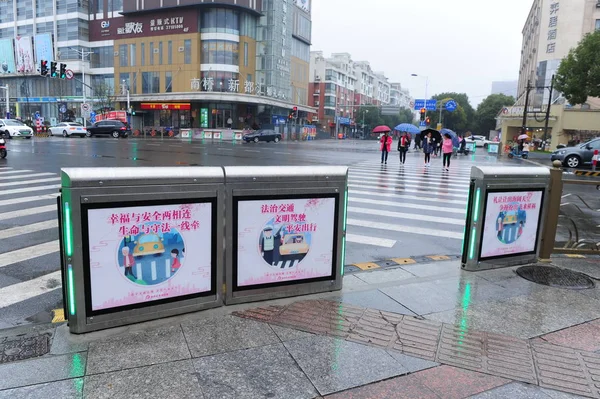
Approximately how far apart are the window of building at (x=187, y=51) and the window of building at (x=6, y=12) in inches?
1412

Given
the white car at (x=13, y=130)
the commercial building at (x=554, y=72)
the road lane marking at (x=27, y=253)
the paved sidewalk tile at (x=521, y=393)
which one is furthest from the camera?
the commercial building at (x=554, y=72)

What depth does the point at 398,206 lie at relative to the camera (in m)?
10.9

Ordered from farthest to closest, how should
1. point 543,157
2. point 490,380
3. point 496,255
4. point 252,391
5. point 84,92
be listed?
point 84,92 → point 543,157 → point 496,255 → point 490,380 → point 252,391

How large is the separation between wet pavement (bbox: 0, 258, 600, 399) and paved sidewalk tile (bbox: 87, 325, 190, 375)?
0.01 meters

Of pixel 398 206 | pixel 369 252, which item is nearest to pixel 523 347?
pixel 369 252

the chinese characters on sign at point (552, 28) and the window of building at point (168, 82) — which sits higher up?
the chinese characters on sign at point (552, 28)

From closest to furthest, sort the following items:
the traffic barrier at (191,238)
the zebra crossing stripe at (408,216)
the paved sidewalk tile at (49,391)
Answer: the paved sidewalk tile at (49,391), the traffic barrier at (191,238), the zebra crossing stripe at (408,216)

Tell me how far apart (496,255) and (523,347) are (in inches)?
87.8

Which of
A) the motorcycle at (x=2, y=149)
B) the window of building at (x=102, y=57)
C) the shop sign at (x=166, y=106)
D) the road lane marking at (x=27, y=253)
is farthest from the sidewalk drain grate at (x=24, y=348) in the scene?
the window of building at (x=102, y=57)

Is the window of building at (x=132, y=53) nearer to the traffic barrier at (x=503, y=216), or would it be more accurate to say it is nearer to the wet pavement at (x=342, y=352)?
the traffic barrier at (x=503, y=216)

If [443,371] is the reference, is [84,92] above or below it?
above

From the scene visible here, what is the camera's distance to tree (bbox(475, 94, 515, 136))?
97.2m

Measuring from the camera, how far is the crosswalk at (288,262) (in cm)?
500

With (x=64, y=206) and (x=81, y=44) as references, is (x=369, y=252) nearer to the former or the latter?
(x=64, y=206)
